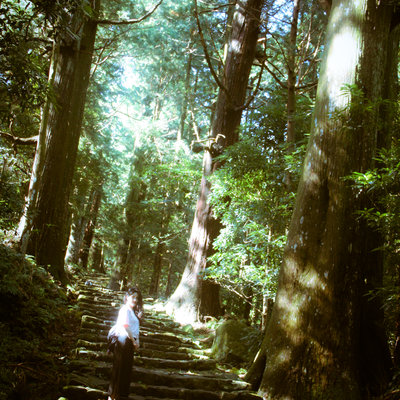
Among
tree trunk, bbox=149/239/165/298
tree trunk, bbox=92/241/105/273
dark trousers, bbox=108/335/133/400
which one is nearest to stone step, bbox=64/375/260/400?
dark trousers, bbox=108/335/133/400

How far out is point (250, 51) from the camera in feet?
33.4

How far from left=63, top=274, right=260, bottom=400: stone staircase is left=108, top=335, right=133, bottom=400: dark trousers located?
0.40 ft

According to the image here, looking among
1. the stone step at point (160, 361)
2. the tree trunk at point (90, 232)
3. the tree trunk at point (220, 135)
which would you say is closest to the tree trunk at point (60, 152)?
the stone step at point (160, 361)

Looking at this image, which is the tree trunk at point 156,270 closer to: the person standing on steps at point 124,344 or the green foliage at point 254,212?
the green foliage at point 254,212

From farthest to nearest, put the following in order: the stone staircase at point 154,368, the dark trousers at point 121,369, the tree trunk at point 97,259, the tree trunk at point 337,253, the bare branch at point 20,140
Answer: the tree trunk at point 97,259 → the bare branch at point 20,140 → the stone staircase at point 154,368 → the tree trunk at point 337,253 → the dark trousers at point 121,369

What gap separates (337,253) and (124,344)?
2863mm

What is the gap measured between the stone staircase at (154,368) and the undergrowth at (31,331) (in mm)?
259

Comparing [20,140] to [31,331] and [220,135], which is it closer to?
[31,331]

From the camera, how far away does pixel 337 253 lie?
418 centimetres

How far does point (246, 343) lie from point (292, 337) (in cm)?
229

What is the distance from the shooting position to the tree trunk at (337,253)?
3979 millimetres

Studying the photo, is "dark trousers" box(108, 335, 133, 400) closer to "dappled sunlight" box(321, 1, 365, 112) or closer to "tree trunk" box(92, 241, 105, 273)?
"dappled sunlight" box(321, 1, 365, 112)

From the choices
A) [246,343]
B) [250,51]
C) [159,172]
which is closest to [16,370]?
[246,343]

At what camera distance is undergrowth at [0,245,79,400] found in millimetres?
3721
